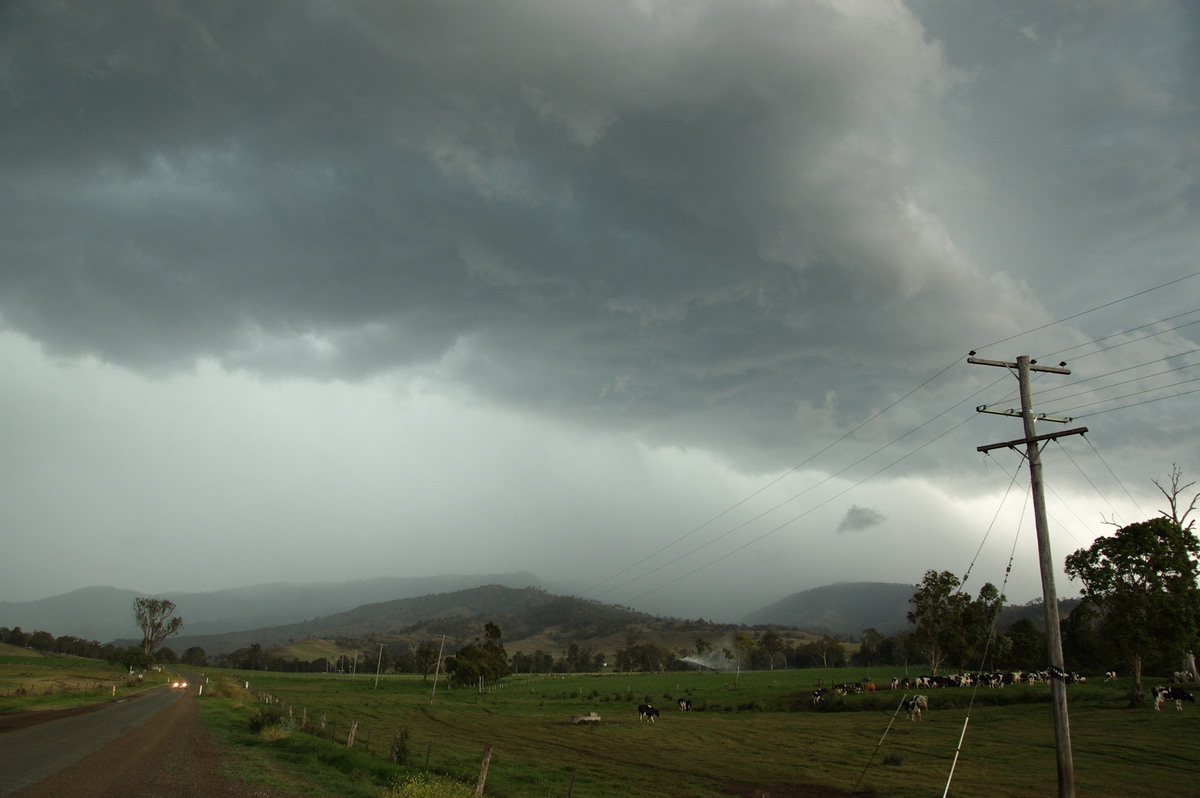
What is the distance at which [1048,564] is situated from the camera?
68.8 feet

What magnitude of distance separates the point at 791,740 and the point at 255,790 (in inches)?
1309

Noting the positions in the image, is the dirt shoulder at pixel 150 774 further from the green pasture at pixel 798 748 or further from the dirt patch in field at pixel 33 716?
the dirt patch in field at pixel 33 716

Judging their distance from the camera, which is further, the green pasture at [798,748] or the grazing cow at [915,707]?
the grazing cow at [915,707]

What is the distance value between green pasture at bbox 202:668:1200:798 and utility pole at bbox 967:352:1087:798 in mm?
3450

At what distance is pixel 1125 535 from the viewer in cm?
5266

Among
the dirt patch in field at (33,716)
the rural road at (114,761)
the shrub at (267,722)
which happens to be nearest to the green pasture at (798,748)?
the shrub at (267,722)

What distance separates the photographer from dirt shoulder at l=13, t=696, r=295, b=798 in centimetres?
2030

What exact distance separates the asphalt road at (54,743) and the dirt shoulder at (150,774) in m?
0.63

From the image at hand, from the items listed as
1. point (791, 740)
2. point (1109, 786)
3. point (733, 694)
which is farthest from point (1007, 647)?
point (1109, 786)

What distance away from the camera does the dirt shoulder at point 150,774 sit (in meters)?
20.3

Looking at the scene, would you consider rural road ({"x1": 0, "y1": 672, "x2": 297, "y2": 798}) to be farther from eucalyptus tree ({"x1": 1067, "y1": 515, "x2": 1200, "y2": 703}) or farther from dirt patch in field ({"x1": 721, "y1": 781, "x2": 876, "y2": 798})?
eucalyptus tree ({"x1": 1067, "y1": 515, "x2": 1200, "y2": 703})

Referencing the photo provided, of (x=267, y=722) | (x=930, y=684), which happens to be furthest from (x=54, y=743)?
(x=930, y=684)

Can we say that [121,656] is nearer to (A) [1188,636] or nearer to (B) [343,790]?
(B) [343,790]

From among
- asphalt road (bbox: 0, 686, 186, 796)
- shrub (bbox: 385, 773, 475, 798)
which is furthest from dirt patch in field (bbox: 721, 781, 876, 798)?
asphalt road (bbox: 0, 686, 186, 796)
